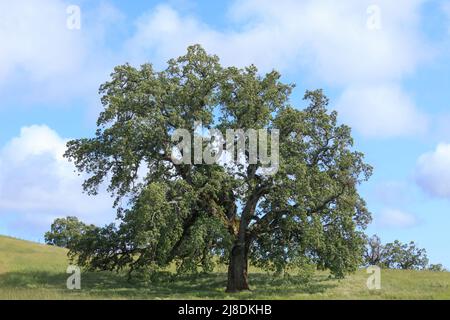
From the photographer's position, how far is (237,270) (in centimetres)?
4234

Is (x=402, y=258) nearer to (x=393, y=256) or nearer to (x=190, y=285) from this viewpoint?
(x=393, y=256)

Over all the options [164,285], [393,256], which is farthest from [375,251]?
[164,285]

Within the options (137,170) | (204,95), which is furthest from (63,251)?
(204,95)

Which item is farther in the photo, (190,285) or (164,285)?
(190,285)

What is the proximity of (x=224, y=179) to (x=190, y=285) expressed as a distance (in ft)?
37.5

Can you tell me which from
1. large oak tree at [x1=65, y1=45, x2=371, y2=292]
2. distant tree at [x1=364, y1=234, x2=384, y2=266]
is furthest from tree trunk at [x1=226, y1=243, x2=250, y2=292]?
distant tree at [x1=364, y1=234, x2=384, y2=266]

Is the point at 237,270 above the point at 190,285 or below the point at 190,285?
above

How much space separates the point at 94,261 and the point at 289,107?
19434mm

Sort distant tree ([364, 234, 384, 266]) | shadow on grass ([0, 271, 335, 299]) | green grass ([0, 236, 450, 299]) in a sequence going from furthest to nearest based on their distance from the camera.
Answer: distant tree ([364, 234, 384, 266])
shadow on grass ([0, 271, 335, 299])
green grass ([0, 236, 450, 299])

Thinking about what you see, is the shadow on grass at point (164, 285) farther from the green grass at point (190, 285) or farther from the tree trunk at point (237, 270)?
the tree trunk at point (237, 270)

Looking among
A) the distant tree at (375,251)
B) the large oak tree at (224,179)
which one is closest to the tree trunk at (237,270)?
the large oak tree at (224,179)

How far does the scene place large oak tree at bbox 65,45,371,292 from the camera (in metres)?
39.6

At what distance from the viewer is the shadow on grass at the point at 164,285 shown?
3878 centimetres

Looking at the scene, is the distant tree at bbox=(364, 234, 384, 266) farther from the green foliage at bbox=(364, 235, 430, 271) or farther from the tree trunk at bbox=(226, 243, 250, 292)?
the tree trunk at bbox=(226, 243, 250, 292)
